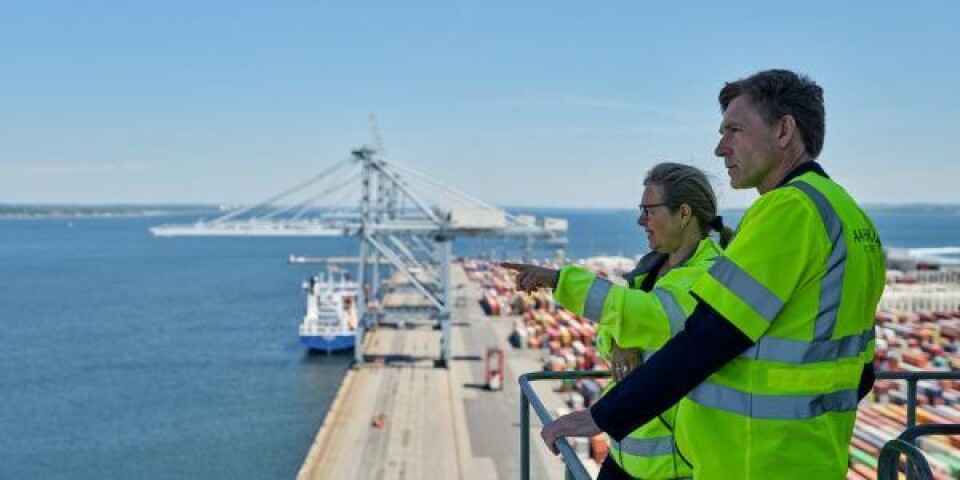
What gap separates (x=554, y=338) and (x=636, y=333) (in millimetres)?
42710

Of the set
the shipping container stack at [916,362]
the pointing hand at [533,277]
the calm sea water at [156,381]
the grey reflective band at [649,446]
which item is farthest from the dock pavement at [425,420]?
the pointing hand at [533,277]

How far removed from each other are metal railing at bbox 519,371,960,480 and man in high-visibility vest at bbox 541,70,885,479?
123mm

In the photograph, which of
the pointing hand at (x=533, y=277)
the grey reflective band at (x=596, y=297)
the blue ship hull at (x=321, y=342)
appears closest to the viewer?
the grey reflective band at (x=596, y=297)

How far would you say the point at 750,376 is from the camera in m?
1.67

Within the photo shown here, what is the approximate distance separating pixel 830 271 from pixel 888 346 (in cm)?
4354

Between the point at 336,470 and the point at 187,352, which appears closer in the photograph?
the point at 336,470

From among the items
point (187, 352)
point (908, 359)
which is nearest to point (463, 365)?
point (187, 352)

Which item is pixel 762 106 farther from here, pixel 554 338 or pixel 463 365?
pixel 554 338

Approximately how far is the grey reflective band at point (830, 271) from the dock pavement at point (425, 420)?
12092 millimetres

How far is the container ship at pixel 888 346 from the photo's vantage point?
20372 millimetres

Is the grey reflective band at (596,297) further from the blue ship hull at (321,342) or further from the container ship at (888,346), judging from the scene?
the blue ship hull at (321,342)

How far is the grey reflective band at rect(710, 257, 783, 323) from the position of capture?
1606 millimetres

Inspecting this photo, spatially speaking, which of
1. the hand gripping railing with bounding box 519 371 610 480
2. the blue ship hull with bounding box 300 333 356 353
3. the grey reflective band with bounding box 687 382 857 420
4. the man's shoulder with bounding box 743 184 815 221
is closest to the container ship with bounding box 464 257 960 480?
the hand gripping railing with bounding box 519 371 610 480

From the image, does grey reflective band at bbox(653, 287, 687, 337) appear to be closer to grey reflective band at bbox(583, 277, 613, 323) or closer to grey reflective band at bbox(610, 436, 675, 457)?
grey reflective band at bbox(583, 277, 613, 323)
